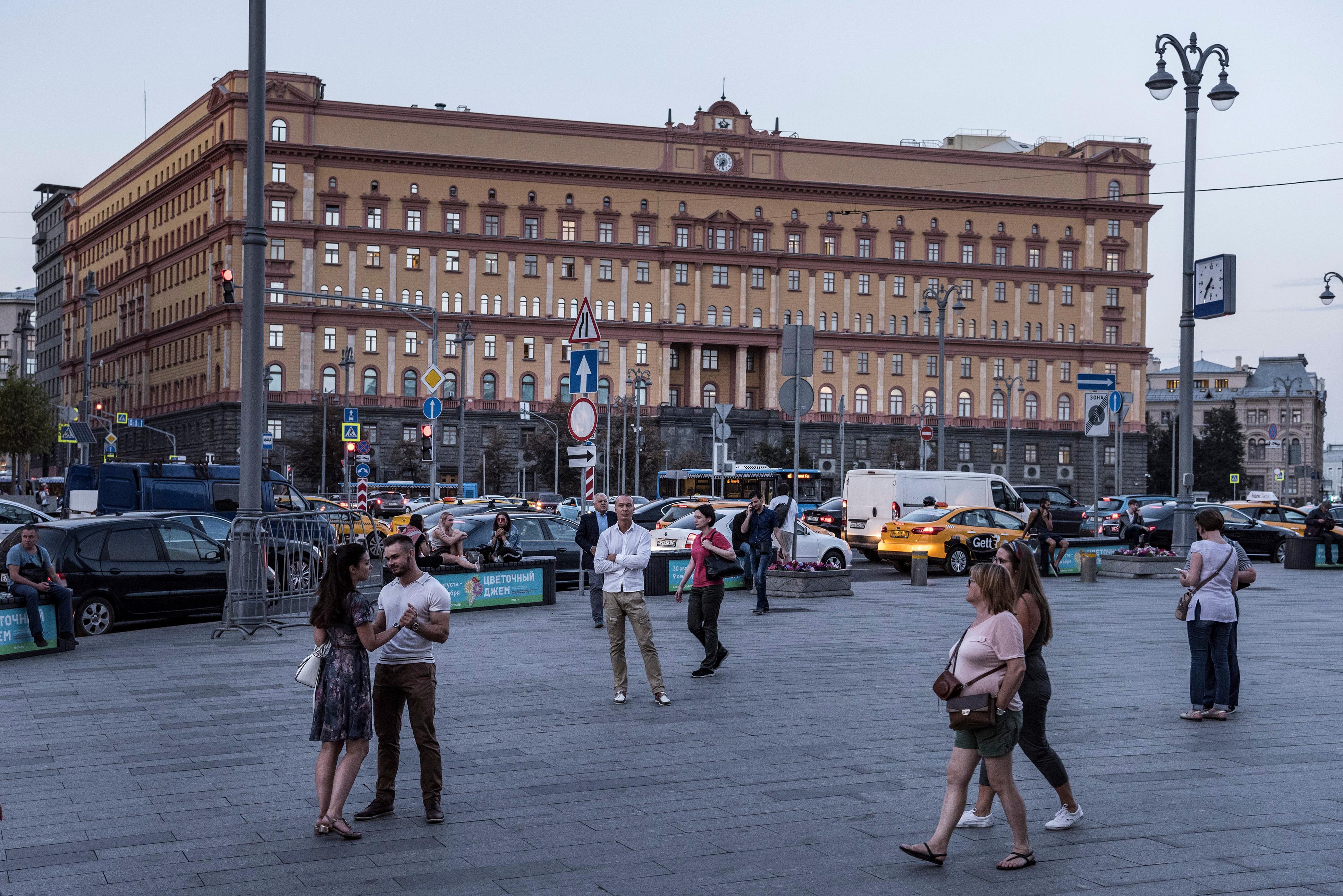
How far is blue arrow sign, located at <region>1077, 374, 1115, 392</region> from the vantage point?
26.3 m

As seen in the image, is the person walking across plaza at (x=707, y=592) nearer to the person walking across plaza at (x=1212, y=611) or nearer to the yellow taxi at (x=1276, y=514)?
the person walking across plaza at (x=1212, y=611)

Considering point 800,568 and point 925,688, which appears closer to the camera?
point 925,688

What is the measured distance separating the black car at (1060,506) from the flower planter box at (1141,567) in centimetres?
1050

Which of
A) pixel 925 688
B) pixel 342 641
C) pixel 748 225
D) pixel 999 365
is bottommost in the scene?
pixel 925 688

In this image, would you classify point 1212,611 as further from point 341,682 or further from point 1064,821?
point 341,682

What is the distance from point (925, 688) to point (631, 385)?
91.9 meters

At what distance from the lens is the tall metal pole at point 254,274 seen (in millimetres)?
17625

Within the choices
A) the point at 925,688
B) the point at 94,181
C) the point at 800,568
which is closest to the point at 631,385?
the point at 94,181

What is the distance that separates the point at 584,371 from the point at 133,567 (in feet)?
21.0

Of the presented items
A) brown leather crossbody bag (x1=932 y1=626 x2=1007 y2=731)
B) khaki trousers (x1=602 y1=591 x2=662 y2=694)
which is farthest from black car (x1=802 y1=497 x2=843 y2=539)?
brown leather crossbody bag (x1=932 y1=626 x2=1007 y2=731)

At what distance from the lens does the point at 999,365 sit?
11594 centimetres

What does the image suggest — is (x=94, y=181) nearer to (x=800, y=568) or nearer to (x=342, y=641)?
(x=800, y=568)

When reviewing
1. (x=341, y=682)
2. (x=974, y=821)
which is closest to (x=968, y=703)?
(x=974, y=821)

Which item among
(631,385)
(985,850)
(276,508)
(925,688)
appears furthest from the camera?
(631,385)
